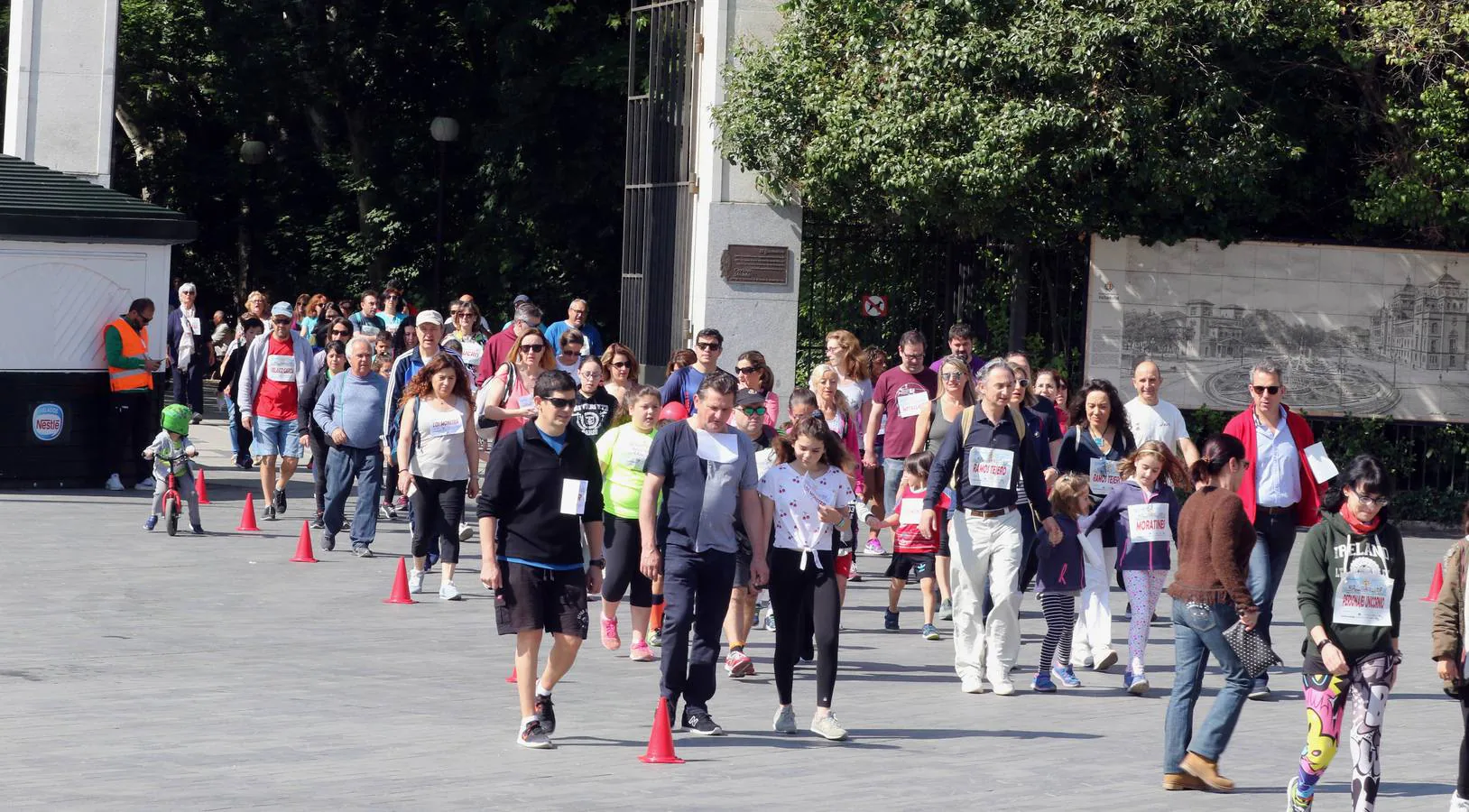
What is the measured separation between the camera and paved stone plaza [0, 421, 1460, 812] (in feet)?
24.1

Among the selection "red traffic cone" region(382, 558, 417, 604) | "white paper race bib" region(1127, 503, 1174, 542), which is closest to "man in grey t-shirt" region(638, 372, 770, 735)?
"white paper race bib" region(1127, 503, 1174, 542)

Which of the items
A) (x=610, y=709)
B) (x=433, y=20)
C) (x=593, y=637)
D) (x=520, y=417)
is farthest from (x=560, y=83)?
(x=610, y=709)

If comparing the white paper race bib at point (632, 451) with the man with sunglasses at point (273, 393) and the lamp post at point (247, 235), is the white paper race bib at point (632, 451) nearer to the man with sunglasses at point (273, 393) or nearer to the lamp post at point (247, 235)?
the man with sunglasses at point (273, 393)

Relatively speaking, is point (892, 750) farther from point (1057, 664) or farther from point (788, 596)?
point (1057, 664)

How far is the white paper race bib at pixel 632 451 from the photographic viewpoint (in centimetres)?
1041

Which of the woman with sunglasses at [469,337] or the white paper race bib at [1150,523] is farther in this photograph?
the woman with sunglasses at [469,337]

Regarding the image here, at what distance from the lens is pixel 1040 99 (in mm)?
17484

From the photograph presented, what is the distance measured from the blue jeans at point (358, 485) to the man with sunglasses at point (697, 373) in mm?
2766

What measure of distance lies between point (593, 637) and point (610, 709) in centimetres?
229

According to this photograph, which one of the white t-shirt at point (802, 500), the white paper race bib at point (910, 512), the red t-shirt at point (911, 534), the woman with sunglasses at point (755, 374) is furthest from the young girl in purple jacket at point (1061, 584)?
the woman with sunglasses at point (755, 374)

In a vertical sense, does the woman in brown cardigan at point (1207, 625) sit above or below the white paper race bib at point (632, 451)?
below

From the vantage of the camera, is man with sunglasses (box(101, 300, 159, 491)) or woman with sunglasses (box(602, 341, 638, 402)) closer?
woman with sunglasses (box(602, 341, 638, 402))

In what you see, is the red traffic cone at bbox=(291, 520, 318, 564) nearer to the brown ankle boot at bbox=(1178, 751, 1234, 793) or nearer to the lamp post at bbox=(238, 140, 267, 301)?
the brown ankle boot at bbox=(1178, 751, 1234, 793)

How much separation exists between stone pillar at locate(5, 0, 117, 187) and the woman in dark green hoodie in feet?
52.3
